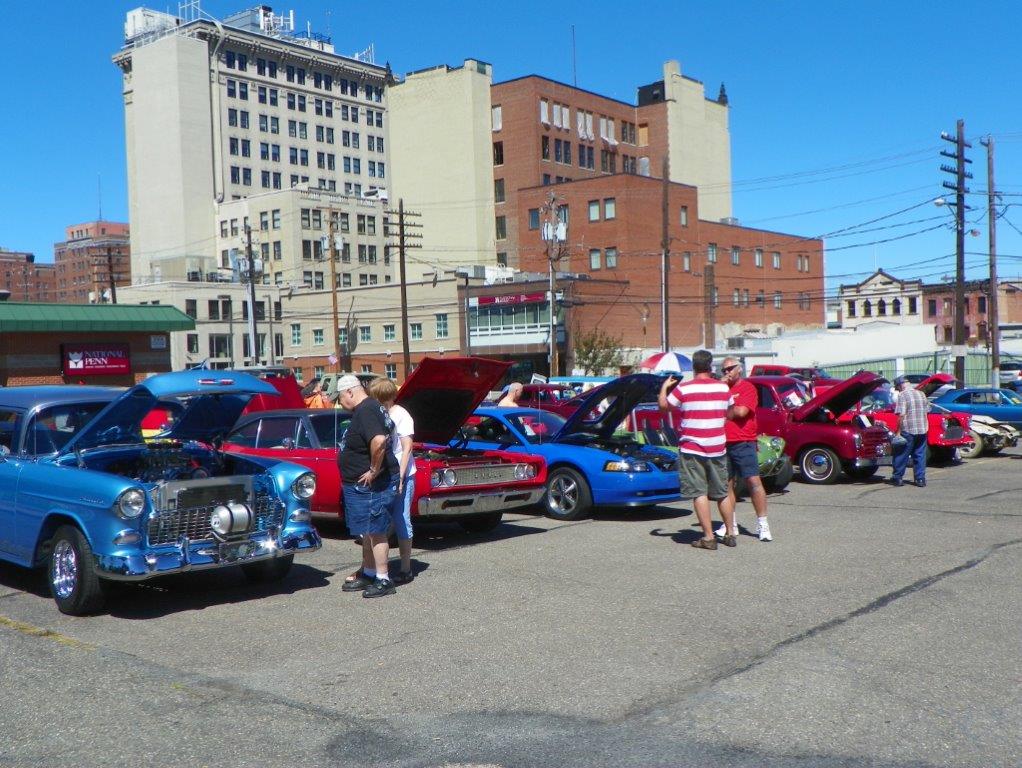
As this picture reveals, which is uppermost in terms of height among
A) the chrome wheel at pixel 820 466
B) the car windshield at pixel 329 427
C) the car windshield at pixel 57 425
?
the car windshield at pixel 57 425

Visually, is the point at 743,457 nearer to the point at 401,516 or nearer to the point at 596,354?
the point at 401,516

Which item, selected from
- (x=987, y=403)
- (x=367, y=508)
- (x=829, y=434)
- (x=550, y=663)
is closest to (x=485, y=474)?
(x=367, y=508)

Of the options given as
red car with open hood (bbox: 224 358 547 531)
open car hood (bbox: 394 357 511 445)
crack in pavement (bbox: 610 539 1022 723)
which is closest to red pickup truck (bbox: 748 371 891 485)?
crack in pavement (bbox: 610 539 1022 723)

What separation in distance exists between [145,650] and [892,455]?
12469mm

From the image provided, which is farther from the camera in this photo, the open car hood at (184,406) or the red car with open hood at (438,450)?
the red car with open hood at (438,450)

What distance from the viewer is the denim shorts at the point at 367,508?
8117 millimetres

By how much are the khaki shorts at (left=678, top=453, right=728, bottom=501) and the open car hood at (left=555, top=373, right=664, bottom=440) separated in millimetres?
1876

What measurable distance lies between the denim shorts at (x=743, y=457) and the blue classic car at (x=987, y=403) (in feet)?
50.8

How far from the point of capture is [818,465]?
1605 centimetres

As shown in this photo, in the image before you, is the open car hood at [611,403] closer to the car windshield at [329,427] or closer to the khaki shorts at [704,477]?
the khaki shorts at [704,477]

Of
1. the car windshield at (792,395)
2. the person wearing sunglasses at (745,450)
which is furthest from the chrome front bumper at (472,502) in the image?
the car windshield at (792,395)

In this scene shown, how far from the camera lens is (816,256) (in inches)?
3401

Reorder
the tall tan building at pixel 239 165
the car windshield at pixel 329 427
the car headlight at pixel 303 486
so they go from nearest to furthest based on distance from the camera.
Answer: the car headlight at pixel 303 486, the car windshield at pixel 329 427, the tall tan building at pixel 239 165

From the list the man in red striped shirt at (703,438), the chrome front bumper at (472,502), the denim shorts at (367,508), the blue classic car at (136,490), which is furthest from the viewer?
the chrome front bumper at (472,502)
